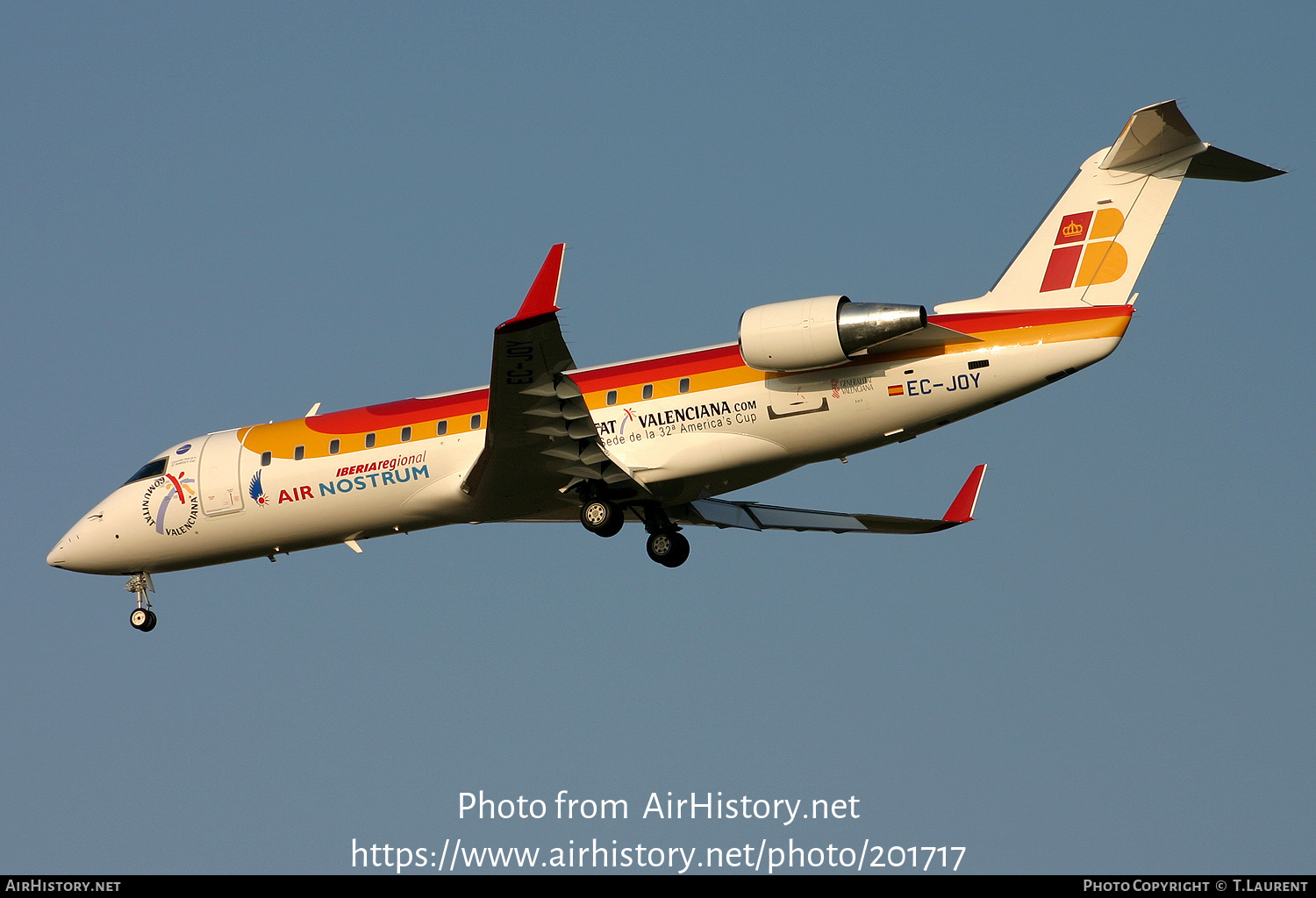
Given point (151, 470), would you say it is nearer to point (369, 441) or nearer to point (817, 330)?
point (369, 441)

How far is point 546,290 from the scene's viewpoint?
19828mm

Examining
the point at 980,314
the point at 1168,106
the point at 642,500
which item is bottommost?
the point at 642,500

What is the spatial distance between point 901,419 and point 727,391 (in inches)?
107

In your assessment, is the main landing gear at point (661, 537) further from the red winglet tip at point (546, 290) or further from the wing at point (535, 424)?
the red winglet tip at point (546, 290)

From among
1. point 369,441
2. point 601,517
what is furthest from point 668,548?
point 369,441

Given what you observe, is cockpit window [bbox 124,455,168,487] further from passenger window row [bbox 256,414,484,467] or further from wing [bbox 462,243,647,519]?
wing [bbox 462,243,647,519]

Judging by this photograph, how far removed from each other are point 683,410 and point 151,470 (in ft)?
34.4

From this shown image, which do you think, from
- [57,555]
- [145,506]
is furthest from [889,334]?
[57,555]

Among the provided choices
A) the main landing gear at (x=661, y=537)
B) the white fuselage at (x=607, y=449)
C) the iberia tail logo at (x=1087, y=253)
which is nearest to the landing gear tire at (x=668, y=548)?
the main landing gear at (x=661, y=537)

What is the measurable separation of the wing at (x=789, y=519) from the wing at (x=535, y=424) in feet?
12.3

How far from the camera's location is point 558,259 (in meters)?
19.7

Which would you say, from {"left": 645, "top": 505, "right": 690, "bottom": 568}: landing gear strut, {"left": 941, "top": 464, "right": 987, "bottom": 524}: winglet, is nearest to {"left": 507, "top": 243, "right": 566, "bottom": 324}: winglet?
{"left": 645, "top": 505, "right": 690, "bottom": 568}: landing gear strut

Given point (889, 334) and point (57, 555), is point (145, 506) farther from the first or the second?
point (889, 334)

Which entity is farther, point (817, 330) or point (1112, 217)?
point (1112, 217)
